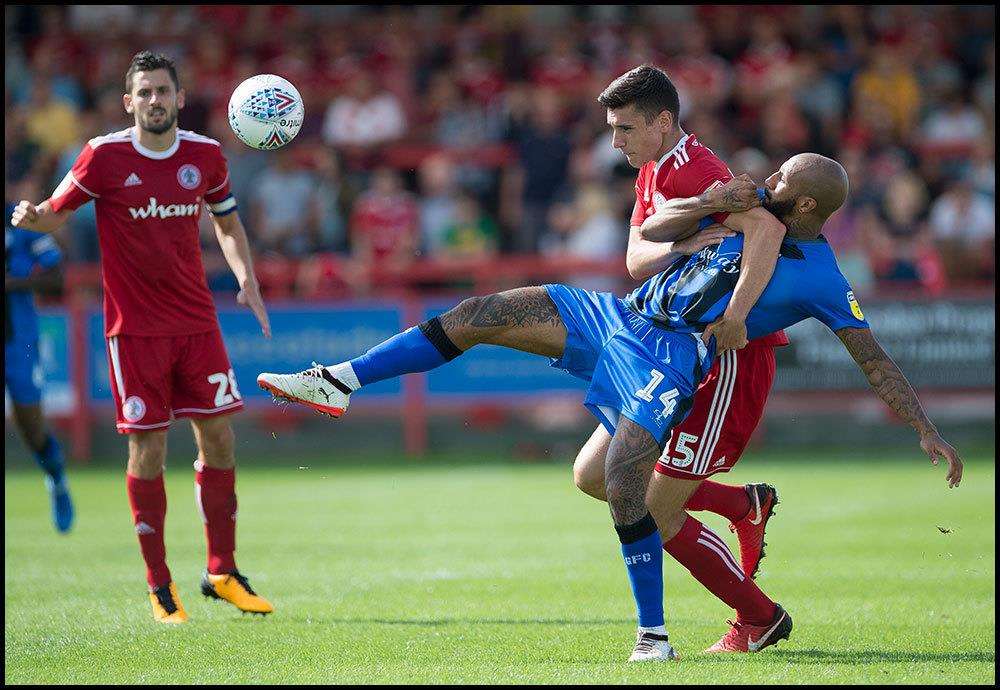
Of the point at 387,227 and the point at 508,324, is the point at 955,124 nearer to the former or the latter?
the point at 387,227

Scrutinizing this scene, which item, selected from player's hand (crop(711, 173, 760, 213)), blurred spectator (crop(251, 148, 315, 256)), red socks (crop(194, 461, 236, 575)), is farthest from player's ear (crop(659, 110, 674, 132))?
blurred spectator (crop(251, 148, 315, 256))

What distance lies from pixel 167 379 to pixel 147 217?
31.6 inches

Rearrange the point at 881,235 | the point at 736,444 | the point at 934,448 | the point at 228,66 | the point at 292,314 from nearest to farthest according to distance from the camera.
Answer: the point at 934,448 → the point at 736,444 → the point at 292,314 → the point at 881,235 → the point at 228,66

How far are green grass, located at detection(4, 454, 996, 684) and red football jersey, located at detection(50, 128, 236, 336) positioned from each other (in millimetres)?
1500

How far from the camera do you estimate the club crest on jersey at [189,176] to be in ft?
23.0

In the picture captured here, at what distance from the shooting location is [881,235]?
1588 cm

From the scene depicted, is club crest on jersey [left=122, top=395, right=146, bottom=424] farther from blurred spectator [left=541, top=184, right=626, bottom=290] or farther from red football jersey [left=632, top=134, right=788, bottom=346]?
blurred spectator [left=541, top=184, right=626, bottom=290]

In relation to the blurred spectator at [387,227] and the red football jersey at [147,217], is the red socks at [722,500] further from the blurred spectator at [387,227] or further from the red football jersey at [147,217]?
the blurred spectator at [387,227]

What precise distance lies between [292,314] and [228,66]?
242 inches

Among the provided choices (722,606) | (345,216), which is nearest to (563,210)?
(345,216)

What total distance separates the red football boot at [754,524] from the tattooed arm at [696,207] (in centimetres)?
141

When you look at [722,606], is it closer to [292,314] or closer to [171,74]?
[171,74]

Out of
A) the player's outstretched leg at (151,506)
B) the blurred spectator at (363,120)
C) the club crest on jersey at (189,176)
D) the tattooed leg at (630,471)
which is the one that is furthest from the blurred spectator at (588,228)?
the tattooed leg at (630,471)

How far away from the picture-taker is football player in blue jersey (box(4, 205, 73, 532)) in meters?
10.0
